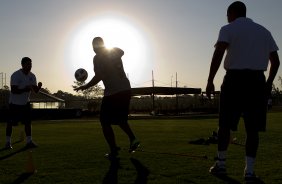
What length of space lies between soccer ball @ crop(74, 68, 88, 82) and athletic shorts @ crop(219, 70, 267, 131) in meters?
5.63

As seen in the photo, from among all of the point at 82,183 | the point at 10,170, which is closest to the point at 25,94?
the point at 10,170

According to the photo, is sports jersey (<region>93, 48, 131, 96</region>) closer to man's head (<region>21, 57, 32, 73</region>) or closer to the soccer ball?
the soccer ball

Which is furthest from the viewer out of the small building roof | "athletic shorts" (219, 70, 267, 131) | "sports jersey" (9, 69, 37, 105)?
the small building roof

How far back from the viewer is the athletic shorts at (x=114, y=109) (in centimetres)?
859

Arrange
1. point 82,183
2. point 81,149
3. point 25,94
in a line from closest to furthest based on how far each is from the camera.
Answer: point 82,183 < point 81,149 < point 25,94

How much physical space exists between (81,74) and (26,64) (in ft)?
4.24

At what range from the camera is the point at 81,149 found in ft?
33.3

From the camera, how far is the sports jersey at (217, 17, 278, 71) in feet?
19.7

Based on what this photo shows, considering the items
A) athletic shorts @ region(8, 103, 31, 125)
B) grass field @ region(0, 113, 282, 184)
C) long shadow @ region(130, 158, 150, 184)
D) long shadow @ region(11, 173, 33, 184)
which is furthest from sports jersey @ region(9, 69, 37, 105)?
long shadow @ region(11, 173, 33, 184)

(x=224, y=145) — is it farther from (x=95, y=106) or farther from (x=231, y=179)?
(x=95, y=106)

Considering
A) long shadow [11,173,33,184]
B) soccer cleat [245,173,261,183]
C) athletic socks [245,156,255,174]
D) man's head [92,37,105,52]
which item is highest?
man's head [92,37,105,52]

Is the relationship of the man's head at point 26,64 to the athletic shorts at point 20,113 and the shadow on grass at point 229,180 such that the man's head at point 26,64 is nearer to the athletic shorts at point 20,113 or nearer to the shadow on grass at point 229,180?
the athletic shorts at point 20,113

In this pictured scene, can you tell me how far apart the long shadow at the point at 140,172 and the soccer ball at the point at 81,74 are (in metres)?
3.61

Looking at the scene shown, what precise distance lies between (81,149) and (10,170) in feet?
10.3
